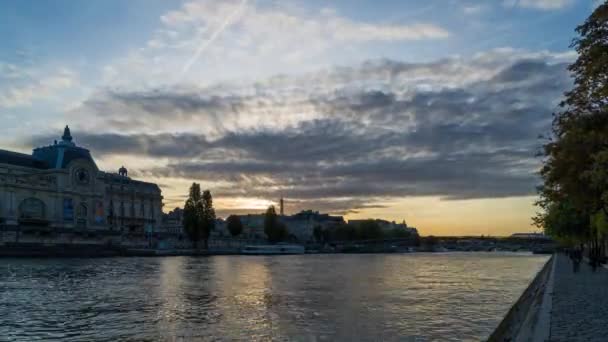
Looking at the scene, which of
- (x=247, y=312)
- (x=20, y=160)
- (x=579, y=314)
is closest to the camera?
(x=579, y=314)

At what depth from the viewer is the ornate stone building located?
121250 mm

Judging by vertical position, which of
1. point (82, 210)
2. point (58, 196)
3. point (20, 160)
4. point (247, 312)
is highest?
point (20, 160)

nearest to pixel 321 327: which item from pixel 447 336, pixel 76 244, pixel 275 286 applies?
pixel 447 336

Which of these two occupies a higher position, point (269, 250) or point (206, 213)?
point (206, 213)

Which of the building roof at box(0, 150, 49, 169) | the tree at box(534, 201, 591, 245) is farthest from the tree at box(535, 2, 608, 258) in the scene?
the building roof at box(0, 150, 49, 169)

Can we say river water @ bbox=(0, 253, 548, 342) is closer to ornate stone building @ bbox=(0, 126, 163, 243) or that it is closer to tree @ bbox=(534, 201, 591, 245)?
tree @ bbox=(534, 201, 591, 245)

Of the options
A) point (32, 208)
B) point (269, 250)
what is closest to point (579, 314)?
point (32, 208)

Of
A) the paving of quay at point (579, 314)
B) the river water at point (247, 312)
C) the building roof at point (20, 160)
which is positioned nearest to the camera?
the paving of quay at point (579, 314)

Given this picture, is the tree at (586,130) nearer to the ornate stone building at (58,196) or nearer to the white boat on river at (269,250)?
the ornate stone building at (58,196)

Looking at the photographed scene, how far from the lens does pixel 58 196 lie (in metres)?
134

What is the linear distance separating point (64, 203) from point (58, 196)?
215cm

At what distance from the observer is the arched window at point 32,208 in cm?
12500

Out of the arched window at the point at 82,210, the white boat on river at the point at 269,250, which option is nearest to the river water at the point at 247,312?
the arched window at the point at 82,210

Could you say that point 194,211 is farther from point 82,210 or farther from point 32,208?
point 32,208
